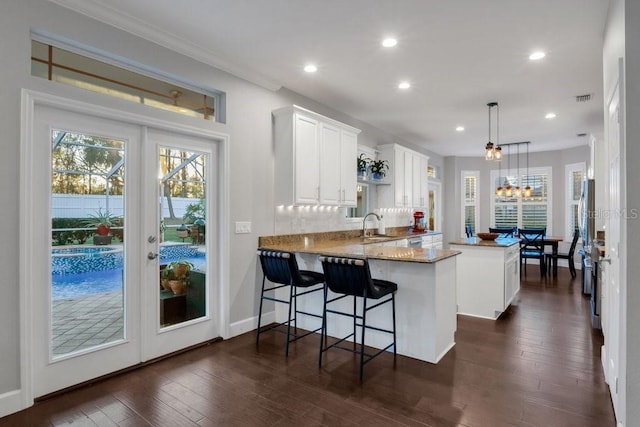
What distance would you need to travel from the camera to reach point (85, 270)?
8.84ft

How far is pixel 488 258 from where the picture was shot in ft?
14.1

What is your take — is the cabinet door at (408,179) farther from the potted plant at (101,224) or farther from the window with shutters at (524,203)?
the potted plant at (101,224)

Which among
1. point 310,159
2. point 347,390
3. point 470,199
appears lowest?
point 347,390

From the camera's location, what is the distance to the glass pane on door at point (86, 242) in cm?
256

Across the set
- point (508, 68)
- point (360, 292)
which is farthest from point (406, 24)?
point (360, 292)

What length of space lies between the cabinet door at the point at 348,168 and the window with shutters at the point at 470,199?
567 centimetres

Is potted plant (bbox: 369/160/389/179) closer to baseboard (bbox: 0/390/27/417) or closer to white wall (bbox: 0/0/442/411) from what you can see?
white wall (bbox: 0/0/442/411)

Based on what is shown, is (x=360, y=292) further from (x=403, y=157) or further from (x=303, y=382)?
(x=403, y=157)

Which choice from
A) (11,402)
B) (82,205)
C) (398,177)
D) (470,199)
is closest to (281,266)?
(82,205)

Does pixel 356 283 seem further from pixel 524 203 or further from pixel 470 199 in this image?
pixel 524 203

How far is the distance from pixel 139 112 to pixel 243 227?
57.2 inches

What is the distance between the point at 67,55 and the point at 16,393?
7.77ft

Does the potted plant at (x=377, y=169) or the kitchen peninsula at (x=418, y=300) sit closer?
the kitchen peninsula at (x=418, y=300)

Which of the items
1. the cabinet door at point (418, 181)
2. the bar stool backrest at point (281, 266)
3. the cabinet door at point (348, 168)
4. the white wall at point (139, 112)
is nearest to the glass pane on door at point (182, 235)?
the white wall at point (139, 112)
